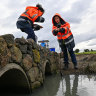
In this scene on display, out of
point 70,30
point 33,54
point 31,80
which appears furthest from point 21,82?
point 70,30

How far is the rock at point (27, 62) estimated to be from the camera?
330 cm

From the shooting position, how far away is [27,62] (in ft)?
11.2

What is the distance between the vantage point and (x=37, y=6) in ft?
16.4

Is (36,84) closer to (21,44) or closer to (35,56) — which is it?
(35,56)

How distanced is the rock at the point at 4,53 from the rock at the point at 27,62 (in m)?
0.74

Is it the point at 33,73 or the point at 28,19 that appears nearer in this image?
the point at 33,73

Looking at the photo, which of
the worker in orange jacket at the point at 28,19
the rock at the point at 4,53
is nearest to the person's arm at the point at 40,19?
the worker in orange jacket at the point at 28,19

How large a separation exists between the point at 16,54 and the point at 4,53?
0.48 metres

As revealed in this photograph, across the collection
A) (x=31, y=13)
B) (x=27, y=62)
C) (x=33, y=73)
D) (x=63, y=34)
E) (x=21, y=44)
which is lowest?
(x=33, y=73)

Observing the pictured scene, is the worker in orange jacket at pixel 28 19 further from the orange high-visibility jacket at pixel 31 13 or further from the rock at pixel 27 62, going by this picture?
the rock at pixel 27 62

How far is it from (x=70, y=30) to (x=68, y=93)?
3123 mm

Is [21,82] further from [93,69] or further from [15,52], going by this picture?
[93,69]

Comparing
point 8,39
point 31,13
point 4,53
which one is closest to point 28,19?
point 31,13

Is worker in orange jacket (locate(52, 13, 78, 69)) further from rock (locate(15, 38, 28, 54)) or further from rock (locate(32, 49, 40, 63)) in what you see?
rock (locate(15, 38, 28, 54))
